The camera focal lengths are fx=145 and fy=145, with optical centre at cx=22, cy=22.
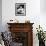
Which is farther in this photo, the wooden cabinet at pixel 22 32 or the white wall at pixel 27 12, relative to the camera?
the white wall at pixel 27 12

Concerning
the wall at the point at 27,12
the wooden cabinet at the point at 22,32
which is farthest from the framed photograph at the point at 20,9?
the wooden cabinet at the point at 22,32

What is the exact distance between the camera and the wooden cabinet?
5609mm

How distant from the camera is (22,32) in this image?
568 cm

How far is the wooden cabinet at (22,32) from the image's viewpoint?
18.4 ft

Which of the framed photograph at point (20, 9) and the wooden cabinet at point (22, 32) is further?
the framed photograph at point (20, 9)

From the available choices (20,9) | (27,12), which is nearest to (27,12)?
(27,12)

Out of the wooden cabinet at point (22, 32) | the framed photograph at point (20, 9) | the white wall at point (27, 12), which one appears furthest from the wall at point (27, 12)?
the wooden cabinet at point (22, 32)

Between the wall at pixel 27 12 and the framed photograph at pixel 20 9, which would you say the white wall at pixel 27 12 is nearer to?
the wall at pixel 27 12

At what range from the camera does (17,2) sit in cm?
581

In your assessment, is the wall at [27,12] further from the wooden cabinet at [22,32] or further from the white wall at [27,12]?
the wooden cabinet at [22,32]

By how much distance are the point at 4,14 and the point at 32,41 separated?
5.10 ft

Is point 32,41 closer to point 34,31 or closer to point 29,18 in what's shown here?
point 34,31

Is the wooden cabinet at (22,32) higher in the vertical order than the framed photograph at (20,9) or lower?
lower

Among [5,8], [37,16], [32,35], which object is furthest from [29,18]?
[5,8]
